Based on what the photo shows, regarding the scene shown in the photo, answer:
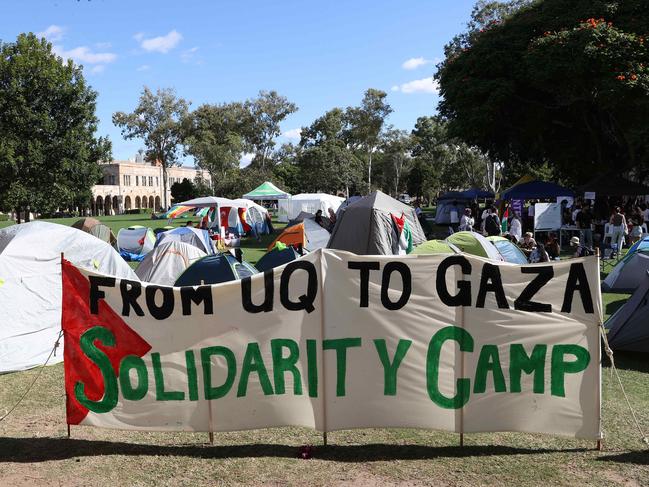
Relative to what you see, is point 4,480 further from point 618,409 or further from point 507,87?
point 507,87

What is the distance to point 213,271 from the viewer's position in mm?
10516

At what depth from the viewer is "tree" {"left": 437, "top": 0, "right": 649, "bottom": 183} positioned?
2200 centimetres

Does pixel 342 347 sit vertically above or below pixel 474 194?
below

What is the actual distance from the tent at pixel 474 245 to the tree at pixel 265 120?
5887cm

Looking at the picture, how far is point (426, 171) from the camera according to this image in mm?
75938

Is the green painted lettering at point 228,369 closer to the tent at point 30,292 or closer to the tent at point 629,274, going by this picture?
the tent at point 30,292

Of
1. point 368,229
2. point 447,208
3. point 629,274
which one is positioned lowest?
point 629,274

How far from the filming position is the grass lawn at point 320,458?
15.2 ft

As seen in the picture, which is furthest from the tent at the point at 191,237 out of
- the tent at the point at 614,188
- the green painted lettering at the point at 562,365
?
the tent at the point at 614,188

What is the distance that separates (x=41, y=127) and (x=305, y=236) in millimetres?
18178

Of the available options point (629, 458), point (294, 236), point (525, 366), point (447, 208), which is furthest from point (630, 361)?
point (447, 208)

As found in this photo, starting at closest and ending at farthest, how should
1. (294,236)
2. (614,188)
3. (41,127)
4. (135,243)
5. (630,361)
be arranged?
Answer: (630,361) → (294,236) → (135,243) → (614,188) → (41,127)

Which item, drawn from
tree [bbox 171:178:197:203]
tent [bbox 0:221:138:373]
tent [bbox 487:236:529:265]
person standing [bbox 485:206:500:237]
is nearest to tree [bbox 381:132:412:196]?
tree [bbox 171:178:197:203]

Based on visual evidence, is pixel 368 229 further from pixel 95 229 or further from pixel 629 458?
pixel 629 458
